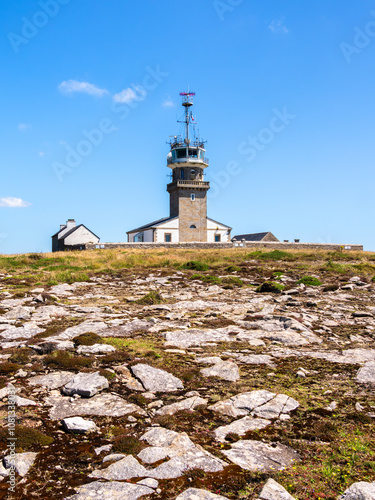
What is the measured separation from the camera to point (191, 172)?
5766 centimetres

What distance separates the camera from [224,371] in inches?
255

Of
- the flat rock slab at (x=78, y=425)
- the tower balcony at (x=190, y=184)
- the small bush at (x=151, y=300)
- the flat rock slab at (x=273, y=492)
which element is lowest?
the flat rock slab at (x=273, y=492)

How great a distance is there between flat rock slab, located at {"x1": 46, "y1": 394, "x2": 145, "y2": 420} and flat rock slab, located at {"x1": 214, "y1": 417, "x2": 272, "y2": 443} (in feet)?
3.54

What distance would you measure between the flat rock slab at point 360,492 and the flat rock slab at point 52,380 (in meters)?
4.08

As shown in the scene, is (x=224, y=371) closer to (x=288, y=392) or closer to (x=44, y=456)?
(x=288, y=392)

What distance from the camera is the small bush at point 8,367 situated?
20.5 ft

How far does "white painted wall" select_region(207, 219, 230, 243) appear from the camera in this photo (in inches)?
2344

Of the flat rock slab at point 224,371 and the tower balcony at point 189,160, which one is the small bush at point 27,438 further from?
the tower balcony at point 189,160

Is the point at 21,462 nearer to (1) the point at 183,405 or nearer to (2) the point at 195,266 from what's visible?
(1) the point at 183,405

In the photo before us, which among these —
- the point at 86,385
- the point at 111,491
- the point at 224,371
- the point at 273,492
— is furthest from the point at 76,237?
the point at 273,492

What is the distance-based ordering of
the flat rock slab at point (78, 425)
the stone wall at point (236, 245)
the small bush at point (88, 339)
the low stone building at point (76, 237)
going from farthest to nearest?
the low stone building at point (76, 237)
the stone wall at point (236, 245)
the small bush at point (88, 339)
the flat rock slab at point (78, 425)

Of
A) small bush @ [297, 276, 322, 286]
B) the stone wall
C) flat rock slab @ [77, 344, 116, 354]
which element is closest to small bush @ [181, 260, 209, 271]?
small bush @ [297, 276, 322, 286]

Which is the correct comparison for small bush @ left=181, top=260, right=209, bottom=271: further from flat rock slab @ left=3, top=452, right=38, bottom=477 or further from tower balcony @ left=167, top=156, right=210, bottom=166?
tower balcony @ left=167, top=156, right=210, bottom=166

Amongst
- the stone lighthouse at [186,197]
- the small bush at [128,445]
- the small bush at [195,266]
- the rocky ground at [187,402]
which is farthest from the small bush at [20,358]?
the stone lighthouse at [186,197]
